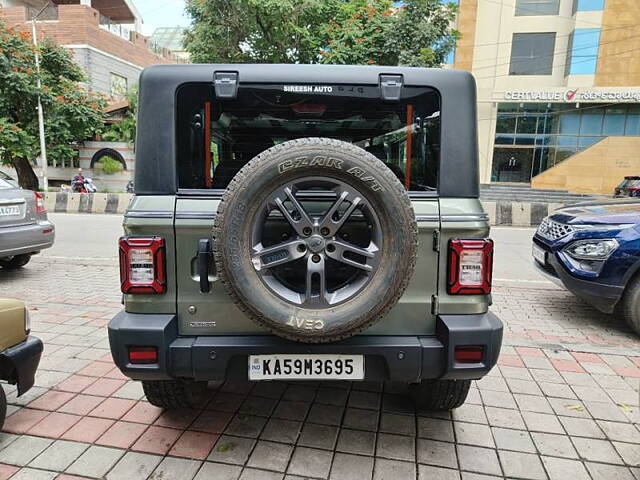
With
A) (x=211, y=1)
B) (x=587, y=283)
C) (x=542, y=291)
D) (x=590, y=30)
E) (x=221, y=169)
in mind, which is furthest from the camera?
(x=590, y=30)

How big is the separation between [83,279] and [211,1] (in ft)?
36.6

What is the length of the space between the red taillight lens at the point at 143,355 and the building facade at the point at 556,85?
85.8ft

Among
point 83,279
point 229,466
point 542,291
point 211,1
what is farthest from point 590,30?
point 229,466

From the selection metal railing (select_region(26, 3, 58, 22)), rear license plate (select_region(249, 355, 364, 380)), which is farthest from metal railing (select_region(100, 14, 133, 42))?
rear license plate (select_region(249, 355, 364, 380))

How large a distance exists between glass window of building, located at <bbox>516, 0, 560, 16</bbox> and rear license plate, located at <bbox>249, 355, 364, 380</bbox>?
2862 centimetres

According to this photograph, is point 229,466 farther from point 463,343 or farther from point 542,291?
point 542,291

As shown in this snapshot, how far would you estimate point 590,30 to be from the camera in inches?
968

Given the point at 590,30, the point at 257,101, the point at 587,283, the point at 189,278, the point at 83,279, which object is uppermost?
the point at 590,30

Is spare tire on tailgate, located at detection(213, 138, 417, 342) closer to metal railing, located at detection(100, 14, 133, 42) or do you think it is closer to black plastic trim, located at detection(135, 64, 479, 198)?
black plastic trim, located at detection(135, 64, 479, 198)

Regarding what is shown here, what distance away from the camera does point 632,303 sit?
14.6ft

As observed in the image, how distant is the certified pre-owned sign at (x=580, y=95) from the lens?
24016mm

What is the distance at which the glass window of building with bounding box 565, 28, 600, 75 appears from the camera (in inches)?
971

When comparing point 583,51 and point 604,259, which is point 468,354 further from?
point 583,51

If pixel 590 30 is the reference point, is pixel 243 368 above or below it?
below
